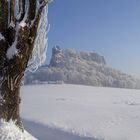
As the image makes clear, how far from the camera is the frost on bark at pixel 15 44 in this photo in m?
4.80

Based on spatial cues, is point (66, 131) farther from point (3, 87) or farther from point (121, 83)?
point (121, 83)

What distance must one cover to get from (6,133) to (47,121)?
5.28 meters

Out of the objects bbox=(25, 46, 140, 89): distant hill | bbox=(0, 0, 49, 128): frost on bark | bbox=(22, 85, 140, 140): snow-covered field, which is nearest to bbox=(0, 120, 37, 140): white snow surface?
bbox=(0, 0, 49, 128): frost on bark

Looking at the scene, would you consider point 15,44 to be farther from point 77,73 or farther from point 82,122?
point 77,73

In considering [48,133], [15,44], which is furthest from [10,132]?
[48,133]

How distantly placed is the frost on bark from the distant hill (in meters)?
24.7

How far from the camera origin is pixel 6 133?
4.65 metres

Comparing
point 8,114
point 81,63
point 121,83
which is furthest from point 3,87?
point 81,63

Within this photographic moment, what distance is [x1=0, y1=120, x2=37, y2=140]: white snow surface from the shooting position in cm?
463

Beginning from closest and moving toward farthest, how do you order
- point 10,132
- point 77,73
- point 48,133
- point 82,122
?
point 10,132 < point 48,133 < point 82,122 < point 77,73

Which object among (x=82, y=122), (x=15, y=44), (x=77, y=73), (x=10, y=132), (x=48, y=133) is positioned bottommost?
(x=48, y=133)

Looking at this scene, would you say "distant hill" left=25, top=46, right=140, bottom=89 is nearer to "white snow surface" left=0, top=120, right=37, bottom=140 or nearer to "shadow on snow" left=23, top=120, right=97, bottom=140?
"shadow on snow" left=23, top=120, right=97, bottom=140

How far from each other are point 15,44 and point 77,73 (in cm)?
2957

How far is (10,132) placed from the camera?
15.4 feet
